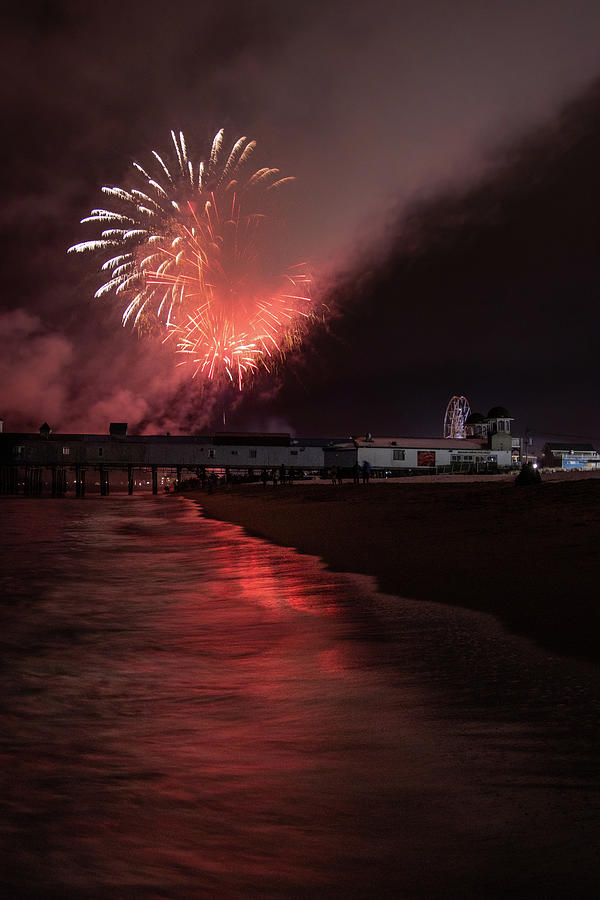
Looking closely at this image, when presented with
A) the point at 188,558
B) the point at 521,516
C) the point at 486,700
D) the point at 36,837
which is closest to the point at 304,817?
the point at 36,837

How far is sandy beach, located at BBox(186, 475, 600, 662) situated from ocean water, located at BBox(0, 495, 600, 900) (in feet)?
3.04

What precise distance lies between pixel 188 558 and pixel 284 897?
1791 centimetres

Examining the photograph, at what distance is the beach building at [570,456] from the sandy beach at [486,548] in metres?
93.6

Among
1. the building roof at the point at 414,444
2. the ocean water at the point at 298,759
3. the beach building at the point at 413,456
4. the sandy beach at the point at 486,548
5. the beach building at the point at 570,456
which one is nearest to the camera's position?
the ocean water at the point at 298,759

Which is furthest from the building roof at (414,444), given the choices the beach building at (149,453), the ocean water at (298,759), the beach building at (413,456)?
the ocean water at (298,759)

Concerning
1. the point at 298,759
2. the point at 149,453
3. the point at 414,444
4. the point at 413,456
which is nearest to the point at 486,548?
the point at 298,759

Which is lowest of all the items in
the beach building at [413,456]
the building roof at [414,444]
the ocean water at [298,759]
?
the ocean water at [298,759]

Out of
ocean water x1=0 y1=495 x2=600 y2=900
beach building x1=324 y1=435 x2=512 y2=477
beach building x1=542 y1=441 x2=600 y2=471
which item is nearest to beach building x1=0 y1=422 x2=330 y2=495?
beach building x1=324 y1=435 x2=512 y2=477

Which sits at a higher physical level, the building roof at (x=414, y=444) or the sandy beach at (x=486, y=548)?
the building roof at (x=414, y=444)

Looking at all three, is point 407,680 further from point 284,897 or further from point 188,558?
point 188,558

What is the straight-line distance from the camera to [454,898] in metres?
3.58

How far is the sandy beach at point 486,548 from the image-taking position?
34.6 feet

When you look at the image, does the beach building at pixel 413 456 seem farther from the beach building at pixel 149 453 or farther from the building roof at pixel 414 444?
the beach building at pixel 149 453

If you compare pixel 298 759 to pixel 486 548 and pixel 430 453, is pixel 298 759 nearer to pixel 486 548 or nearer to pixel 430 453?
pixel 486 548
